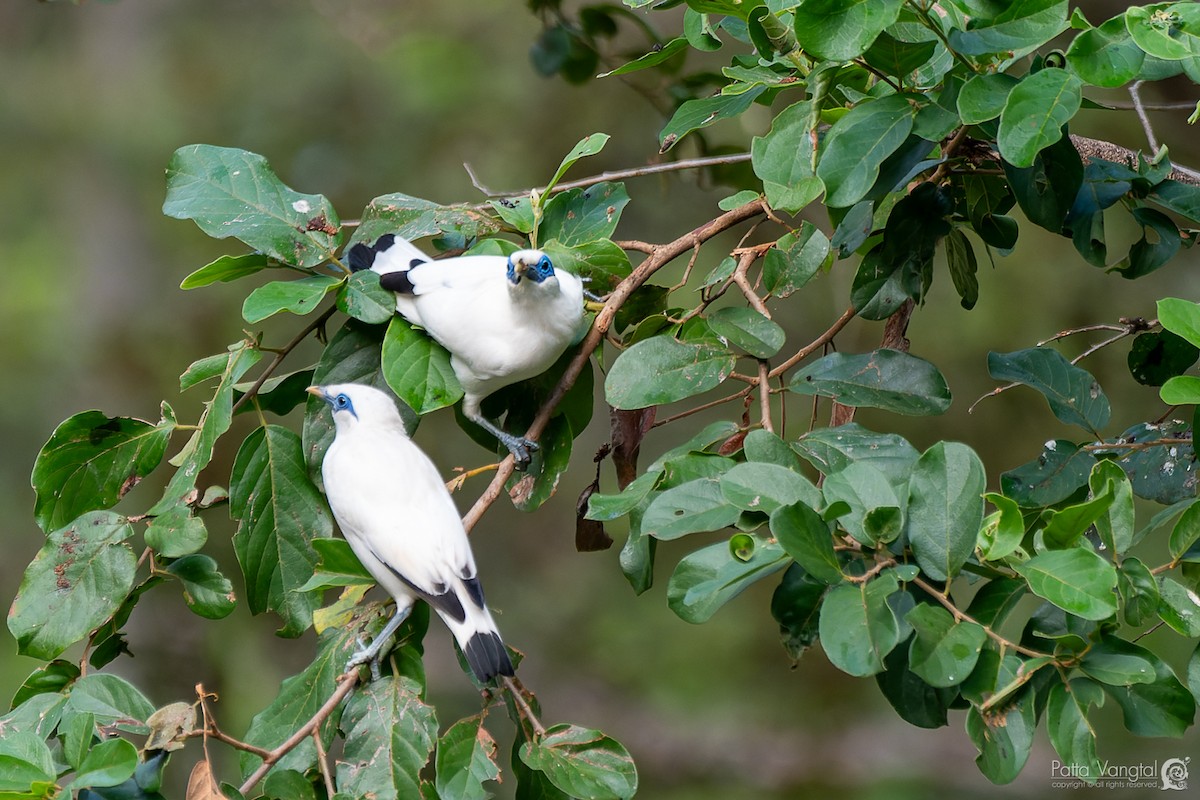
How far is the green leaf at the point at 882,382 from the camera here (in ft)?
4.10

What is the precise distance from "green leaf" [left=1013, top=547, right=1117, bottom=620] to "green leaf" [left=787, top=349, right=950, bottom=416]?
0.35 m

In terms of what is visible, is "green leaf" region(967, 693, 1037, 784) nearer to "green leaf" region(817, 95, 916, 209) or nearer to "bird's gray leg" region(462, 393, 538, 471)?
"green leaf" region(817, 95, 916, 209)

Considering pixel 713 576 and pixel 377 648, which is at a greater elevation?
pixel 713 576

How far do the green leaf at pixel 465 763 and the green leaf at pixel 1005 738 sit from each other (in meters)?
0.50

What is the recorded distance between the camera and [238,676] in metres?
4.02

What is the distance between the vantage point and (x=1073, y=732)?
3.01 feet

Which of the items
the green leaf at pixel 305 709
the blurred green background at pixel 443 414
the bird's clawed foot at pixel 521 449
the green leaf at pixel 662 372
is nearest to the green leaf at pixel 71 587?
the green leaf at pixel 305 709

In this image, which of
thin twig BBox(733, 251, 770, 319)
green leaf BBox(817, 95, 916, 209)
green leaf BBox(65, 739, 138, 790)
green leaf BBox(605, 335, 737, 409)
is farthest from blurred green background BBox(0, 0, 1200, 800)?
green leaf BBox(65, 739, 138, 790)

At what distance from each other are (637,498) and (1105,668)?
1.52ft

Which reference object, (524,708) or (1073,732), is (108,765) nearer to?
(524,708)

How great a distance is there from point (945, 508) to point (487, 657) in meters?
0.58

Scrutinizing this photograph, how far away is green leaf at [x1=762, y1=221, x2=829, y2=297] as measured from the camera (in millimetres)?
1390

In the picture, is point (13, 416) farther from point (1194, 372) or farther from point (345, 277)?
point (1194, 372)
